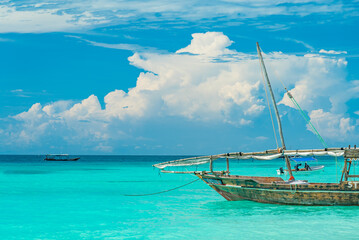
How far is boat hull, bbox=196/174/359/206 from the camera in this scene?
741 inches

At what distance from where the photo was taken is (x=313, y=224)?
54.0 ft

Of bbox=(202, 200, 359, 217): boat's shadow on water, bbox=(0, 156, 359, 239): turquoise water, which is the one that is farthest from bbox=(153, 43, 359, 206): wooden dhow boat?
bbox=(0, 156, 359, 239): turquoise water

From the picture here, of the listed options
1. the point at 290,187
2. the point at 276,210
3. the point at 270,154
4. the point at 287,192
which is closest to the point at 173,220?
the point at 276,210

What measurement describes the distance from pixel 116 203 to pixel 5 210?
604 centimetres

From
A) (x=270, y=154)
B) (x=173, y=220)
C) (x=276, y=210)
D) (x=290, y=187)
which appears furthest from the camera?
(x=270, y=154)

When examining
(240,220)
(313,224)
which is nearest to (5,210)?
(240,220)

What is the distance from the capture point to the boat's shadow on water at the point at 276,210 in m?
18.5

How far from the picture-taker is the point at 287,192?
64.3ft

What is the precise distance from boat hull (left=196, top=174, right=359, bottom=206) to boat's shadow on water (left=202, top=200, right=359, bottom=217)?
227 millimetres

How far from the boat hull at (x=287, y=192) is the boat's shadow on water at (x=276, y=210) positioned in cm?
23

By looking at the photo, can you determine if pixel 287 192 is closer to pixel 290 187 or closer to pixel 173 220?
pixel 290 187

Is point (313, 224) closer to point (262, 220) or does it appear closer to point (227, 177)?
point (262, 220)

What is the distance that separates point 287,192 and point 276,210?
3.49ft

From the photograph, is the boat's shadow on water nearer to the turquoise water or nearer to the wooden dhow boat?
the turquoise water
